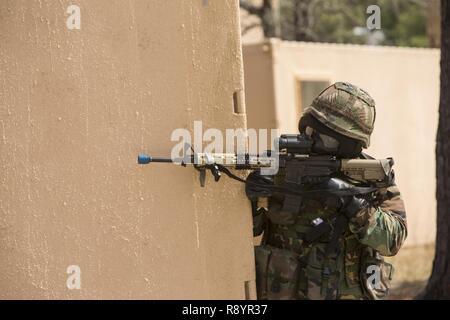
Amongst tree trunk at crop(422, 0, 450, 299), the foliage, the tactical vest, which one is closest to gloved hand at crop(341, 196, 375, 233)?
the tactical vest

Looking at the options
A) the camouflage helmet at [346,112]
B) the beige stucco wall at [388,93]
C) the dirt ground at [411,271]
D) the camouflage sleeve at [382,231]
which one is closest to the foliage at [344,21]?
the beige stucco wall at [388,93]

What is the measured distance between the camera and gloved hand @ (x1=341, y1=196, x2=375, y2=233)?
352cm

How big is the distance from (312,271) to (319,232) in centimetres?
20

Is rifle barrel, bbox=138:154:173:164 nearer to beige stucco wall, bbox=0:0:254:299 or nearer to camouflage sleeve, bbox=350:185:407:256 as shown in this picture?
beige stucco wall, bbox=0:0:254:299

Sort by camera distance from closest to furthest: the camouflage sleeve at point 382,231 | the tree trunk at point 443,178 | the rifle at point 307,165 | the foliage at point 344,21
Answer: the rifle at point 307,165, the camouflage sleeve at point 382,231, the tree trunk at point 443,178, the foliage at point 344,21

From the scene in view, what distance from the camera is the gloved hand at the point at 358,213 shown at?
3.52 meters

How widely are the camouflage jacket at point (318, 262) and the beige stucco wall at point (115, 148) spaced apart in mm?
234

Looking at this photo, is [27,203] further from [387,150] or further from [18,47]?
[387,150]

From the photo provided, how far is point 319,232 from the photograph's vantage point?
3.66m

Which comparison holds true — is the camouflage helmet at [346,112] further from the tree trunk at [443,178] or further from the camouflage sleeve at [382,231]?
the tree trunk at [443,178]

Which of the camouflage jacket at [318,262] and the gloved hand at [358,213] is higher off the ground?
the gloved hand at [358,213]

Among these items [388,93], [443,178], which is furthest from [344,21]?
[443,178]
